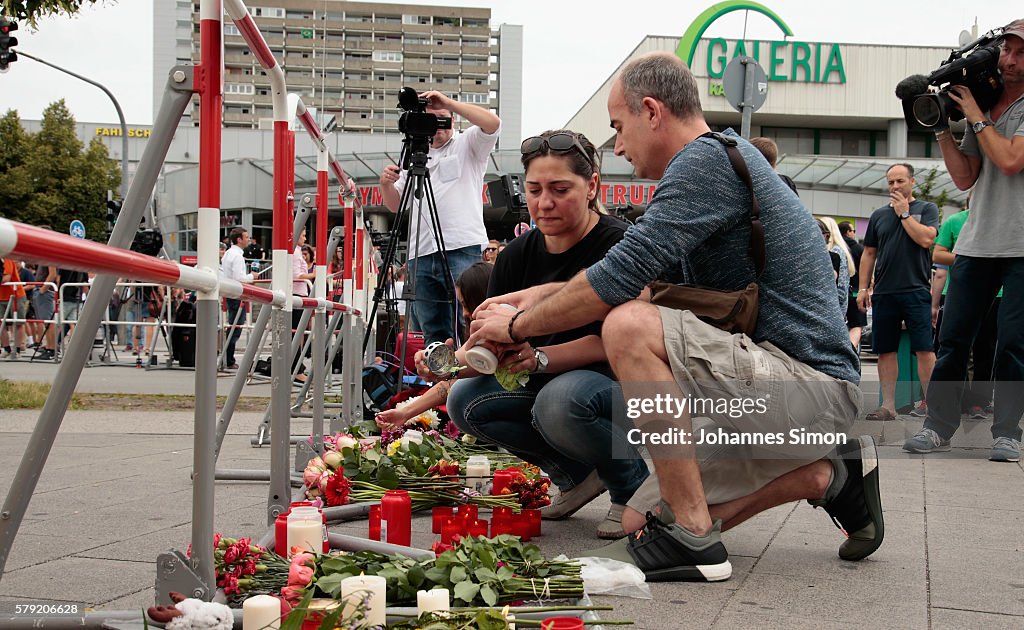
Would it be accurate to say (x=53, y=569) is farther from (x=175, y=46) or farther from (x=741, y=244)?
(x=175, y=46)

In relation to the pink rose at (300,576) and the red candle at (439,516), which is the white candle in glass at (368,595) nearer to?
the pink rose at (300,576)

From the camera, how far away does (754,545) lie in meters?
3.46

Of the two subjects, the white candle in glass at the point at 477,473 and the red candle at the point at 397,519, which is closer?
the red candle at the point at 397,519

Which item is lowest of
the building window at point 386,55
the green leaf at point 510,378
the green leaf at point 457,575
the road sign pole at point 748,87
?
the green leaf at point 457,575

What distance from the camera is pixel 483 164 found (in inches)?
258

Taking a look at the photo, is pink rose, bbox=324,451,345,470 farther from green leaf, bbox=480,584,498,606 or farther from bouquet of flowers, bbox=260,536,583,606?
green leaf, bbox=480,584,498,606

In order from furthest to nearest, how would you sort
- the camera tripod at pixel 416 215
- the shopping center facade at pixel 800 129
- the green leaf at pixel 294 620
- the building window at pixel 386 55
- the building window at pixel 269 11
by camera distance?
the building window at pixel 386 55 → the building window at pixel 269 11 → the shopping center facade at pixel 800 129 → the camera tripod at pixel 416 215 → the green leaf at pixel 294 620

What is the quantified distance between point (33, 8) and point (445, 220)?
4.69m

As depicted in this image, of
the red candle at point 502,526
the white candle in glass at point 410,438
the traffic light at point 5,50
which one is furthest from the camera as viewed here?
the traffic light at point 5,50

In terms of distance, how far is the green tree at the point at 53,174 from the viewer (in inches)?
1779

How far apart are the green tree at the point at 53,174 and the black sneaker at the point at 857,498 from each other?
4620 centimetres

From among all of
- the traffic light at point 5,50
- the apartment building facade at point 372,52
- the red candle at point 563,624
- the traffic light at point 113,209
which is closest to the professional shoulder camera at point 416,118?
the red candle at point 563,624

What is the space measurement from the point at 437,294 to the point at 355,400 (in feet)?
2.78

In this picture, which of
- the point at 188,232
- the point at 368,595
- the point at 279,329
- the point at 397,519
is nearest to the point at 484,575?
the point at 368,595
